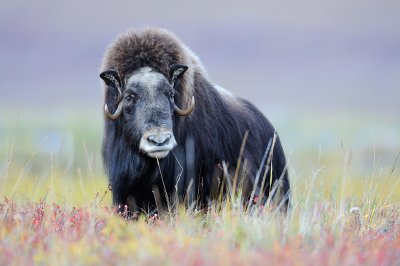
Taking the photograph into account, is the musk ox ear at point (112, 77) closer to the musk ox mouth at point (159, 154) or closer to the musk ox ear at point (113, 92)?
the musk ox ear at point (113, 92)

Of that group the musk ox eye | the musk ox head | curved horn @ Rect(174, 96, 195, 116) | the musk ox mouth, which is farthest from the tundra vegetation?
the musk ox eye

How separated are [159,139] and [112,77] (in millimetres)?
778

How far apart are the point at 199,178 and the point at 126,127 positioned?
0.68 meters

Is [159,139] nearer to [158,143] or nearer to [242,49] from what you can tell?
[158,143]

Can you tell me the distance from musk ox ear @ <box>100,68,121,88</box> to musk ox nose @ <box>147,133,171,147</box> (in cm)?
67

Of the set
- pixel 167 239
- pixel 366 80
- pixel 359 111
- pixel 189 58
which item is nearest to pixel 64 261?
pixel 167 239

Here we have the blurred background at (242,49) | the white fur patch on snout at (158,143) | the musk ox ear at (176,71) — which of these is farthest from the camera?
the blurred background at (242,49)

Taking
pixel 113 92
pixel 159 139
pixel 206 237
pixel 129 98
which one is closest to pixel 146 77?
pixel 129 98

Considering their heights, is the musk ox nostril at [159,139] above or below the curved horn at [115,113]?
below

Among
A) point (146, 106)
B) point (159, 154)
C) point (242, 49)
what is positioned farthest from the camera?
point (242, 49)

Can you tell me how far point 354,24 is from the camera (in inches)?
3602

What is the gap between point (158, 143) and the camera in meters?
5.80

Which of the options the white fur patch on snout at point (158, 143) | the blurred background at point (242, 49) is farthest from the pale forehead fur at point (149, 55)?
the blurred background at point (242, 49)

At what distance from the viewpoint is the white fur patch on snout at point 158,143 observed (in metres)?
5.76
